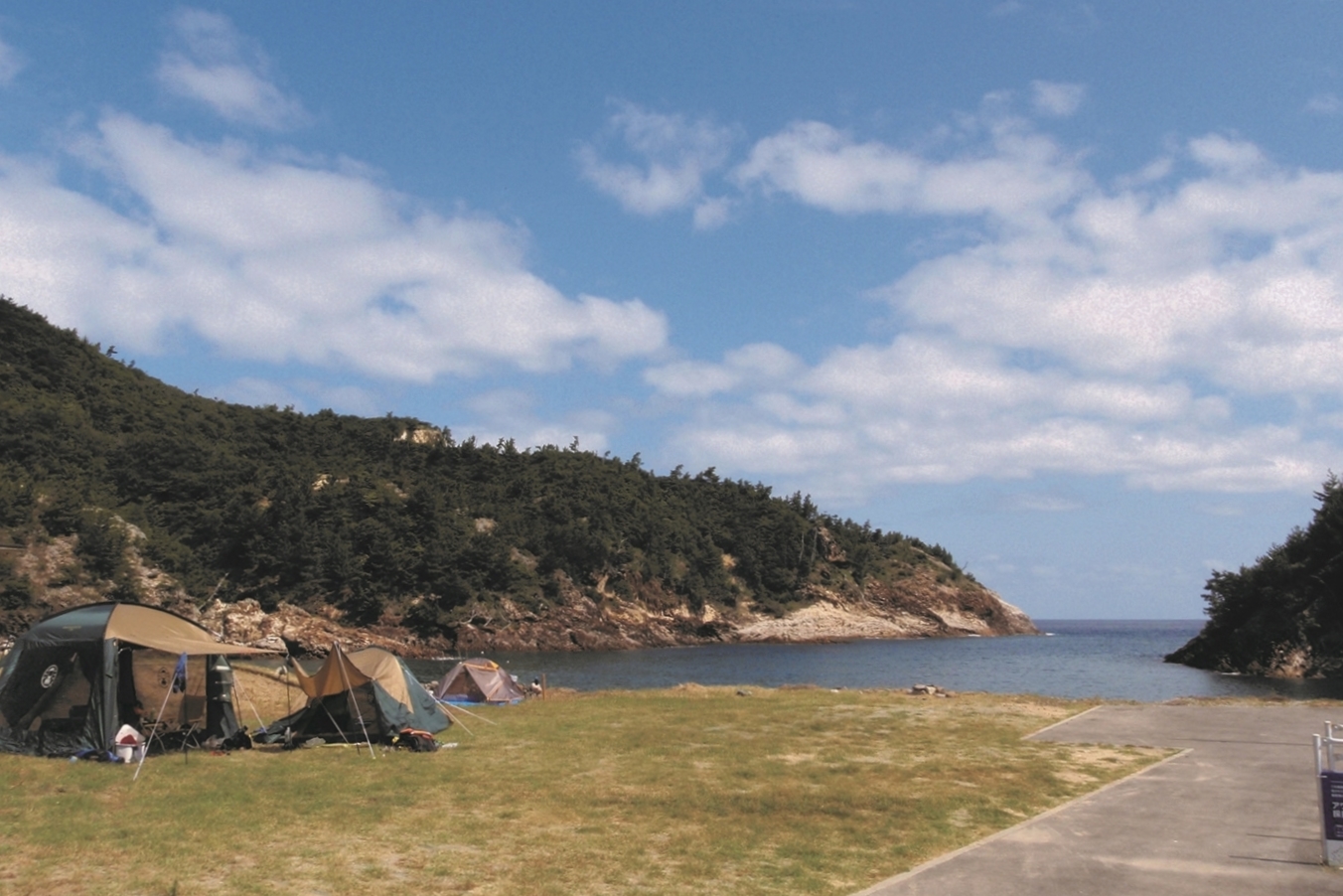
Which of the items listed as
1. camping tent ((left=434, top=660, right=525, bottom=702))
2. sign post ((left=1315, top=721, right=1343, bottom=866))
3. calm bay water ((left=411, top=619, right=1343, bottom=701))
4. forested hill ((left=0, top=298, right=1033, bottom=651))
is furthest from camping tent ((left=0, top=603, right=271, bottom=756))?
forested hill ((left=0, top=298, right=1033, bottom=651))

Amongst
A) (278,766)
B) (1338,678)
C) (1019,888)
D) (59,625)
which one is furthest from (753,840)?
(1338,678)

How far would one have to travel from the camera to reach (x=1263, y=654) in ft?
193

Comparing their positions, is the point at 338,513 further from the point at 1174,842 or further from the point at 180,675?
the point at 1174,842

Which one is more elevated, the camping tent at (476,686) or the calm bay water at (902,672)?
the camping tent at (476,686)

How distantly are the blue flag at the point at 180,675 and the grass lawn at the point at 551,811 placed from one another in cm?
173

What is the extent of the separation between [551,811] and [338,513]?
89.7m

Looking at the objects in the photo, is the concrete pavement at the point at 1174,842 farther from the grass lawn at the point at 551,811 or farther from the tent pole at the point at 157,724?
the tent pole at the point at 157,724

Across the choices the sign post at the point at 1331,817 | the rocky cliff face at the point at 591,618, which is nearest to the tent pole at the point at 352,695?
the sign post at the point at 1331,817

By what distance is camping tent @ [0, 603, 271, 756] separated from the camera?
18.5 metres

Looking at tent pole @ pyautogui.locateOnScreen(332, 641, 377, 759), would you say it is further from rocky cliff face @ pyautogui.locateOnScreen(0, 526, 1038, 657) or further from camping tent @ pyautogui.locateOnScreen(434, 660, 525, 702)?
rocky cliff face @ pyautogui.locateOnScreen(0, 526, 1038, 657)

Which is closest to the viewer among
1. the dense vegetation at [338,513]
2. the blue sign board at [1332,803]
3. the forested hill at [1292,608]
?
the blue sign board at [1332,803]

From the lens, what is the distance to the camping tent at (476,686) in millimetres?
31438

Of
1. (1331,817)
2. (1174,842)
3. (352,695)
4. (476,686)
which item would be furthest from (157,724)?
(1331,817)

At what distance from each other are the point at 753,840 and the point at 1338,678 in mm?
57395
